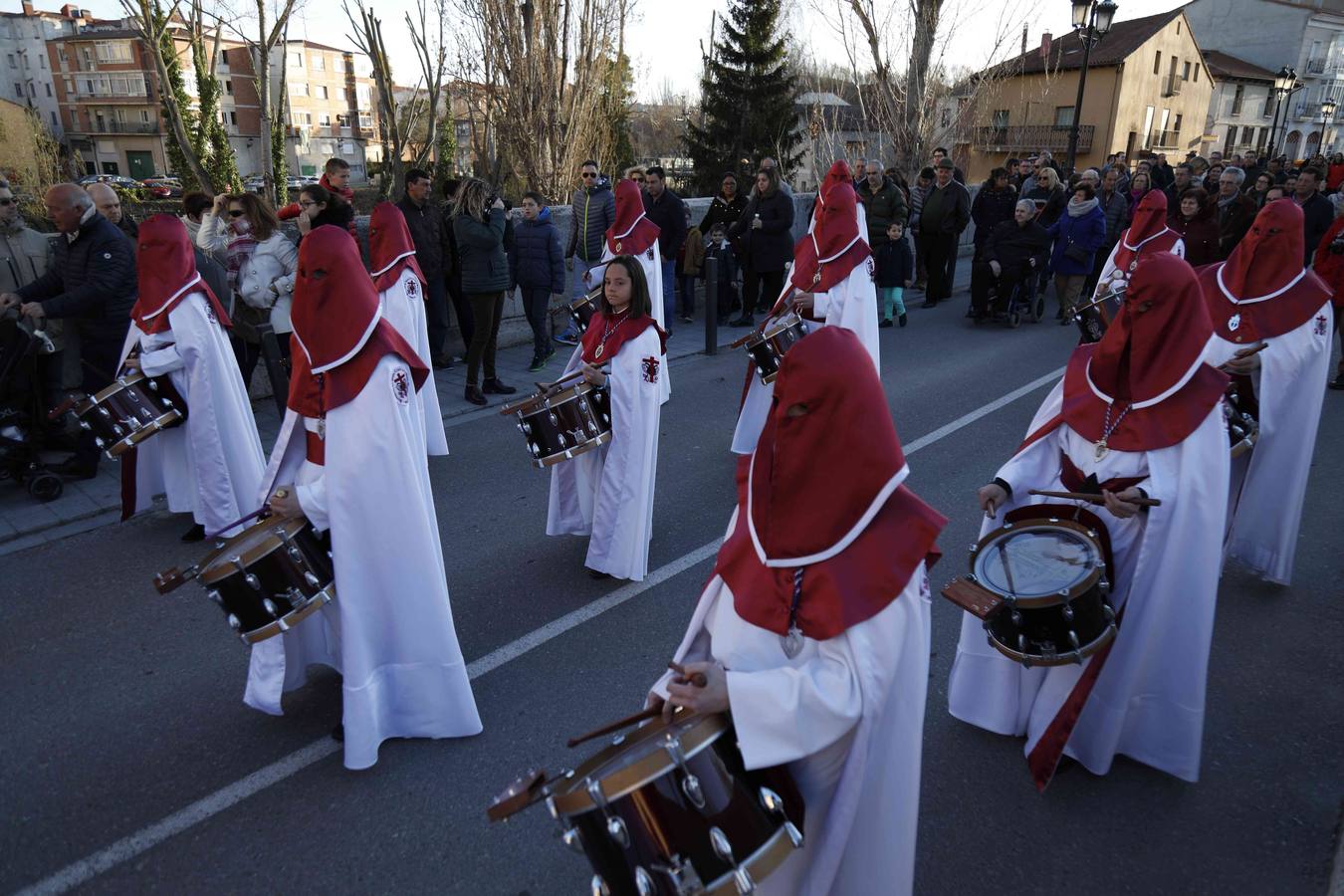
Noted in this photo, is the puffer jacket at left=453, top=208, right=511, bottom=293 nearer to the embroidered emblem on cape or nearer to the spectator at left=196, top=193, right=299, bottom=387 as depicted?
the spectator at left=196, top=193, right=299, bottom=387

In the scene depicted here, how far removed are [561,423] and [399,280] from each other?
3.40 metres

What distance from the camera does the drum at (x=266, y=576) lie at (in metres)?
3.15

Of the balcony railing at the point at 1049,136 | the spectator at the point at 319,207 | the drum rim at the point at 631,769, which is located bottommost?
the drum rim at the point at 631,769

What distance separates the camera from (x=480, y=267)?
28.7 ft

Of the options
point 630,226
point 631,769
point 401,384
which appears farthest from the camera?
point 630,226

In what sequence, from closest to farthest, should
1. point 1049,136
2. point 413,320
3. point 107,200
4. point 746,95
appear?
point 107,200
point 413,320
point 746,95
point 1049,136

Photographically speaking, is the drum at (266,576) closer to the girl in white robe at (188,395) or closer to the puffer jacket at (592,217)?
the girl in white robe at (188,395)

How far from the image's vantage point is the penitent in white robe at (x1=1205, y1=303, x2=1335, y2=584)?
16.4 feet

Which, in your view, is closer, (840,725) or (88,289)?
(840,725)

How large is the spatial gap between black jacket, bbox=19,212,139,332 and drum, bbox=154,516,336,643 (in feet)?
14.1

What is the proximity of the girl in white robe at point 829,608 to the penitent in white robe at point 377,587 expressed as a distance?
1734mm

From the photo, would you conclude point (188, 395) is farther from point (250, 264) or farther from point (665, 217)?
point (665, 217)

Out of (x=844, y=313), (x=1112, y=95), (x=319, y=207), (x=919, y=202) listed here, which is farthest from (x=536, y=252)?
(x=1112, y=95)

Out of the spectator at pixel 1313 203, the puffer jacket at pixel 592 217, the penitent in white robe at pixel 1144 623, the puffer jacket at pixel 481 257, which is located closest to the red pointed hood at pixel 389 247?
the puffer jacket at pixel 481 257
